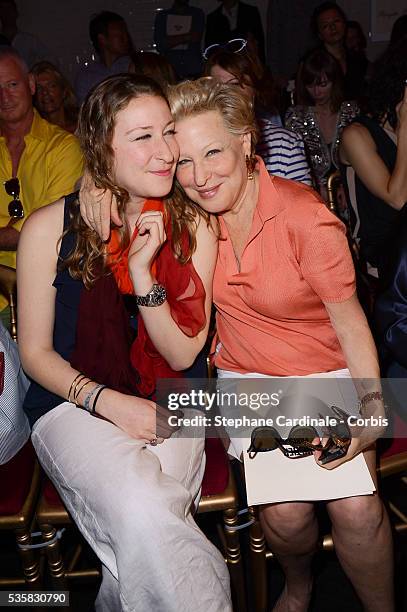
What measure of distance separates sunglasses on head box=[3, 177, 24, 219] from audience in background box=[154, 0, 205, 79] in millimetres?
4103

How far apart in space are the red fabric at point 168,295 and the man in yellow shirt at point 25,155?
3.19ft

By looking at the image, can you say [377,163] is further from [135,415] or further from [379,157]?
[135,415]

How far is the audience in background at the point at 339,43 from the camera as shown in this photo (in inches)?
228

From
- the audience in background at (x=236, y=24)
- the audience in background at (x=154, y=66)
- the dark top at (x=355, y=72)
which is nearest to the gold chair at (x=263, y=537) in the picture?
the audience in background at (x=154, y=66)

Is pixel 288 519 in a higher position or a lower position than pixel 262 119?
lower

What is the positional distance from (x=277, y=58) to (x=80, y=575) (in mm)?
5796

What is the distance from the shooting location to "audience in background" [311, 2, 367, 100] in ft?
19.0

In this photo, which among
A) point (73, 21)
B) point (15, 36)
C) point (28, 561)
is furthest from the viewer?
point (73, 21)

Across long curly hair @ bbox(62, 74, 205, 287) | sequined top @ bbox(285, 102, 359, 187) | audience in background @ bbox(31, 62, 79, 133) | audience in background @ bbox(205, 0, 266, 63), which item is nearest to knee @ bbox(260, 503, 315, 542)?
long curly hair @ bbox(62, 74, 205, 287)

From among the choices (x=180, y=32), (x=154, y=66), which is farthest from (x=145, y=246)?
(x=180, y=32)

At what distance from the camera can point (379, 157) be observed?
2.89 meters

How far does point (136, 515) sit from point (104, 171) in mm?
874

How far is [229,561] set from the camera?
2.07 meters

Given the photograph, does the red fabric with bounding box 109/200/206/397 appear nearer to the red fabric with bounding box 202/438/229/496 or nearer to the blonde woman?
the blonde woman
